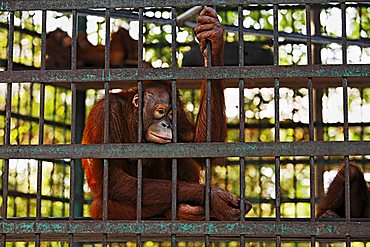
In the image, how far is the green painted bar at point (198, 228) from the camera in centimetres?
170

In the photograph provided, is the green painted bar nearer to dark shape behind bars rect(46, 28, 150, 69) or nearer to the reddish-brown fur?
the reddish-brown fur

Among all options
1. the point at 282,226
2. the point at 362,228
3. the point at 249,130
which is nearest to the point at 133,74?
the point at 282,226

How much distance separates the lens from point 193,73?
1.78 m

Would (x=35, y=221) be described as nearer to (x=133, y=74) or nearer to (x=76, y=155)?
(x=76, y=155)

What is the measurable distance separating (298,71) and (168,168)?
4.64ft

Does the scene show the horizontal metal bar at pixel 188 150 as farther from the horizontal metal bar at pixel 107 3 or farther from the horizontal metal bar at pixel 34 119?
the horizontal metal bar at pixel 34 119

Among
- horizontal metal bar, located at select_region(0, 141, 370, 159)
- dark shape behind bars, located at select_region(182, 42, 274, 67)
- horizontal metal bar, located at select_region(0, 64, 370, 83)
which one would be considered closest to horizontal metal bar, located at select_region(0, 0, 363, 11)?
horizontal metal bar, located at select_region(0, 64, 370, 83)

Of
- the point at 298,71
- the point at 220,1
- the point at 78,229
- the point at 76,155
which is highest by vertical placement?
the point at 220,1

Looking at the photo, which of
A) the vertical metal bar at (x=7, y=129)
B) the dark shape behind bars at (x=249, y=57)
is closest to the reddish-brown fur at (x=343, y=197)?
the dark shape behind bars at (x=249, y=57)

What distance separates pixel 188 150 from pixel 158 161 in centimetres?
128

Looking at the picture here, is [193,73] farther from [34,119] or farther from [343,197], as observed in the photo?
[34,119]

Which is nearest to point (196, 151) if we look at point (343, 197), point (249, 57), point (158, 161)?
point (158, 161)

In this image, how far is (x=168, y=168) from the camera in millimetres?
3100

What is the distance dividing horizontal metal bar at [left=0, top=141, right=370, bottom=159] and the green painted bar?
0.50ft
